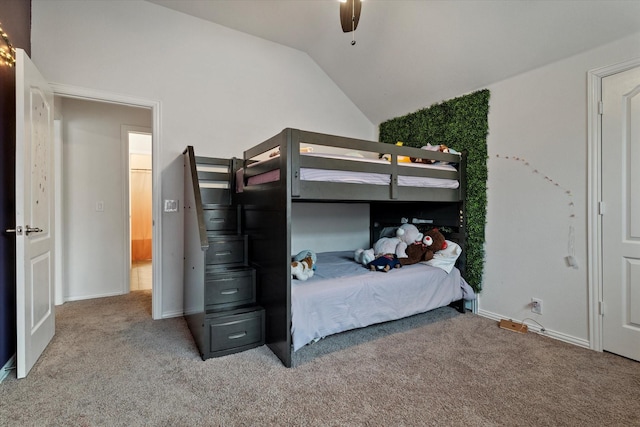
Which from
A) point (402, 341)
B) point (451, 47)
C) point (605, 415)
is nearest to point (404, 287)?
point (402, 341)

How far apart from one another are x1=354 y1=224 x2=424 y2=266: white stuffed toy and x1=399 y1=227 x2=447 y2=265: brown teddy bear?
0.23 feet

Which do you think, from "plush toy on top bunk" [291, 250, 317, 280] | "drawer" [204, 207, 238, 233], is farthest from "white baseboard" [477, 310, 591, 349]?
"drawer" [204, 207, 238, 233]

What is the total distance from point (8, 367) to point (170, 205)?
5.25 feet

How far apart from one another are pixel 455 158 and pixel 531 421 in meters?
2.20

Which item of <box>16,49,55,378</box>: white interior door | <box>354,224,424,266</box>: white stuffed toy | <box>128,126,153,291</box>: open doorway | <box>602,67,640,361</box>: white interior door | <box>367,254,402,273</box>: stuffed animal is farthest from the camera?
<box>128,126,153,291</box>: open doorway

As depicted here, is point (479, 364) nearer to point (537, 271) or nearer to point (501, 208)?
point (537, 271)

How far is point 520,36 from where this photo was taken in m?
2.44

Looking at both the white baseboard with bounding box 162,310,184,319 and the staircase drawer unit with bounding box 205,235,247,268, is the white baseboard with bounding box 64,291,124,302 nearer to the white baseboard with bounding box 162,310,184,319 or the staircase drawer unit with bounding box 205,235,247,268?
the white baseboard with bounding box 162,310,184,319

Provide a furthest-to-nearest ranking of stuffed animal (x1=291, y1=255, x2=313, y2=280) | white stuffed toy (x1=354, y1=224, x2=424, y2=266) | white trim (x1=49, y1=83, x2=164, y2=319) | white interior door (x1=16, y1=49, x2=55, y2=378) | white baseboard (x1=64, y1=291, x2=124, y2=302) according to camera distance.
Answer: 1. white baseboard (x1=64, y1=291, x2=124, y2=302)
2. white stuffed toy (x1=354, y1=224, x2=424, y2=266)
3. white trim (x1=49, y1=83, x2=164, y2=319)
4. stuffed animal (x1=291, y1=255, x2=313, y2=280)
5. white interior door (x1=16, y1=49, x2=55, y2=378)

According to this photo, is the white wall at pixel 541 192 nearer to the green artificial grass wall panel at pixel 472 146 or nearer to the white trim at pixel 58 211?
the green artificial grass wall panel at pixel 472 146

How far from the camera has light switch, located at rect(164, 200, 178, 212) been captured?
3.00 meters

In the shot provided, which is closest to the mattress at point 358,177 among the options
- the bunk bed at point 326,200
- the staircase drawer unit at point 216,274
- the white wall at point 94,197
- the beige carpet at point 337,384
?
the bunk bed at point 326,200

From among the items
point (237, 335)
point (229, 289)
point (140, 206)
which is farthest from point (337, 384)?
Result: point (140, 206)

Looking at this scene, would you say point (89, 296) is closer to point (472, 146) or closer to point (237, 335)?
point (237, 335)
